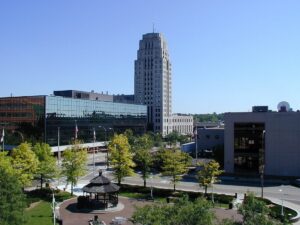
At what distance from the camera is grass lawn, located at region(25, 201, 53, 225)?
39.2 metres

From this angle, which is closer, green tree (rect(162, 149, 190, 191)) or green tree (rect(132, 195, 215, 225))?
green tree (rect(132, 195, 215, 225))

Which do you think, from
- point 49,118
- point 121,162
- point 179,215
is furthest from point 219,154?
point 179,215

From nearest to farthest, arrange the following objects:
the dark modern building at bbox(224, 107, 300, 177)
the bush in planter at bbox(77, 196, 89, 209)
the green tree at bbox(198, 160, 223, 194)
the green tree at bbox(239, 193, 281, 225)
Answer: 1. the green tree at bbox(239, 193, 281, 225)
2. the bush in planter at bbox(77, 196, 89, 209)
3. the green tree at bbox(198, 160, 223, 194)
4. the dark modern building at bbox(224, 107, 300, 177)

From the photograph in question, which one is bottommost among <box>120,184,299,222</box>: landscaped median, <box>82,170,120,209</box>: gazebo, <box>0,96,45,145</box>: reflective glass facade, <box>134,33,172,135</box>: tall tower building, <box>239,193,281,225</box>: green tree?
<box>120,184,299,222</box>: landscaped median

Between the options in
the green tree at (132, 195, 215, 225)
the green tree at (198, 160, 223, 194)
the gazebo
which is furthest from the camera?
the green tree at (198, 160, 223, 194)

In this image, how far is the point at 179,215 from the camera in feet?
70.3

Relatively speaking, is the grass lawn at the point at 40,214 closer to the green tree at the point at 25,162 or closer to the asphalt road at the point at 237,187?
the green tree at the point at 25,162

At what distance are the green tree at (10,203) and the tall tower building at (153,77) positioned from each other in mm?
156136

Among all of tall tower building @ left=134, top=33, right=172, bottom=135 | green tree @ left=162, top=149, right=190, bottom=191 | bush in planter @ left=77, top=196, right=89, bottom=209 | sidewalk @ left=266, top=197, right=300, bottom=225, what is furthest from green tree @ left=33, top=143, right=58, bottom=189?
tall tower building @ left=134, top=33, right=172, bottom=135

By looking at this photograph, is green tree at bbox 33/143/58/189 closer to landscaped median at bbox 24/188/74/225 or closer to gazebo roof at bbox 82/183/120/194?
landscaped median at bbox 24/188/74/225

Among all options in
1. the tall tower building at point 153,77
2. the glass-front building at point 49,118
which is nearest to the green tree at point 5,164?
the glass-front building at point 49,118

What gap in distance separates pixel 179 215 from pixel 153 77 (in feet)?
552

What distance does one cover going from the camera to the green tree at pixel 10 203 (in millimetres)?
29625

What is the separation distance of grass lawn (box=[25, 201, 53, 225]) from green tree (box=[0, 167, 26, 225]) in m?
4.51
